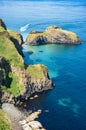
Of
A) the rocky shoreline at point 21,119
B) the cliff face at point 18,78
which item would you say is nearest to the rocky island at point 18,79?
the cliff face at point 18,78

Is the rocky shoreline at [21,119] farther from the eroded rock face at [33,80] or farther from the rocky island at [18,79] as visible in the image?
the eroded rock face at [33,80]

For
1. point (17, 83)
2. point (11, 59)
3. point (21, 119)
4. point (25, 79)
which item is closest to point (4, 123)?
point (21, 119)

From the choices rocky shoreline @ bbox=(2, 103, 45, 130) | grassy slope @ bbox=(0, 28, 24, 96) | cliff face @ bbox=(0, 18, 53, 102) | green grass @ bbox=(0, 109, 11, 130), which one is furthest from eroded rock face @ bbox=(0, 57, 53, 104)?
green grass @ bbox=(0, 109, 11, 130)

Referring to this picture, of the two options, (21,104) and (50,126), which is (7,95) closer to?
(21,104)

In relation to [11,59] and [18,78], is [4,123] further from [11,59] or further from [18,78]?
[11,59]

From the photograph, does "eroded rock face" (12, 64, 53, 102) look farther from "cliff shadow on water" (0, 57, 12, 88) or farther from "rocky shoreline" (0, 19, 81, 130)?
"cliff shadow on water" (0, 57, 12, 88)

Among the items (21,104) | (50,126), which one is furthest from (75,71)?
(50,126)

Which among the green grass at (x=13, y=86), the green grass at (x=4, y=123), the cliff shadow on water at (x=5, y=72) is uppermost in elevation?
the cliff shadow on water at (x=5, y=72)

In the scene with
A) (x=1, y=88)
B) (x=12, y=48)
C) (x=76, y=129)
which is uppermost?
(x=12, y=48)
